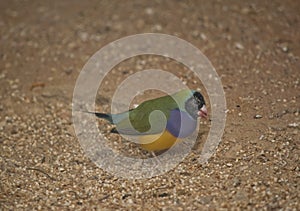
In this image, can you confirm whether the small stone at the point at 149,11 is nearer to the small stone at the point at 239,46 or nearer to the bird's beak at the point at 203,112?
the small stone at the point at 239,46

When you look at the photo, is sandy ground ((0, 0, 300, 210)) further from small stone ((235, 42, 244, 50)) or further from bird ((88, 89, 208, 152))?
bird ((88, 89, 208, 152))

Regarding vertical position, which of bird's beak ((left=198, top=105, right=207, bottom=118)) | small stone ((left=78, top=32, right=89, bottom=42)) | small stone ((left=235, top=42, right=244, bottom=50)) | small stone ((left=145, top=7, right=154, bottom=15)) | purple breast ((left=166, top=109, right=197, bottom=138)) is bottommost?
purple breast ((left=166, top=109, right=197, bottom=138))

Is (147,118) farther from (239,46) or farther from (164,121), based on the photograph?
(239,46)

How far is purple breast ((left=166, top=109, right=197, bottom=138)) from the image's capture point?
13.2 feet

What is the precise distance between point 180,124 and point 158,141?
221mm

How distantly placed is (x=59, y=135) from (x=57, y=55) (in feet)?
4.86

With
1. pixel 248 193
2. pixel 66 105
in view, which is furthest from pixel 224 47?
pixel 248 193

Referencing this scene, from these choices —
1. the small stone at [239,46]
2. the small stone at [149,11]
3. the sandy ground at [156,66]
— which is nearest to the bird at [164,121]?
the sandy ground at [156,66]

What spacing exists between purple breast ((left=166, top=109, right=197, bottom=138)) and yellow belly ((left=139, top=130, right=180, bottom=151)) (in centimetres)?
5

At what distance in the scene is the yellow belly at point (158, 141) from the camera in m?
4.02

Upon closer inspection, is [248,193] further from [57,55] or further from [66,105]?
[57,55]

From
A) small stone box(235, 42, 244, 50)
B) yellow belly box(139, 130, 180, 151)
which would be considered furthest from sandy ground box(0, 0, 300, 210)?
yellow belly box(139, 130, 180, 151)

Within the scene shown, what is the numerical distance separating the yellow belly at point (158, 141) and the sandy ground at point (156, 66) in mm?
207

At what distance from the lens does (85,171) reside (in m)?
4.16
